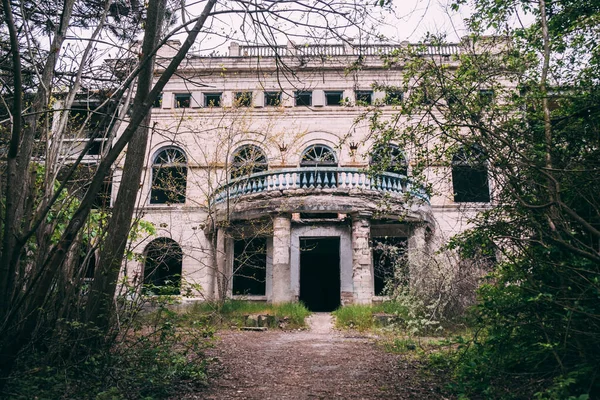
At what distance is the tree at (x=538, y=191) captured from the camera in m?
4.39

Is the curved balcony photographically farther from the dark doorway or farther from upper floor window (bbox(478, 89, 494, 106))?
upper floor window (bbox(478, 89, 494, 106))

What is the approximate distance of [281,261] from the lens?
13.4 m

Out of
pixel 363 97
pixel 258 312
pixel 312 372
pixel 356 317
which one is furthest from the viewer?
pixel 258 312

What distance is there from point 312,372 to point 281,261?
23.0 feet

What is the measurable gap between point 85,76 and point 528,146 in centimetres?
628

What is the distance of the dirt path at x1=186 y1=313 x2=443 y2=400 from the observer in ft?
17.6

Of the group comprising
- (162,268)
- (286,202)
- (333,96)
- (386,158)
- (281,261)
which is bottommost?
(162,268)

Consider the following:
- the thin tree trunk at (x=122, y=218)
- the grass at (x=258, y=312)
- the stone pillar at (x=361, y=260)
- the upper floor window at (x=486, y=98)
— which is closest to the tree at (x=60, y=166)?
the thin tree trunk at (x=122, y=218)

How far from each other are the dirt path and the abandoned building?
6.63 feet

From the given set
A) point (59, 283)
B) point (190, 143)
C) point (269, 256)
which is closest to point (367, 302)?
point (269, 256)

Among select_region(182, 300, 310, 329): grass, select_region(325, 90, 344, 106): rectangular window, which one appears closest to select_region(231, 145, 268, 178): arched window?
select_region(325, 90, 344, 106): rectangular window

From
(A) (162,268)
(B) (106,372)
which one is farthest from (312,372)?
(A) (162,268)

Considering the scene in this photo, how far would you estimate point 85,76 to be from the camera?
21.3 ft

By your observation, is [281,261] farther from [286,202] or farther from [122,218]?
[122,218]
